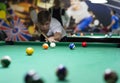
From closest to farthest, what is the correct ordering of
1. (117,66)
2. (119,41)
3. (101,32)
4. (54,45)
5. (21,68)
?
(21,68) < (117,66) < (54,45) < (119,41) < (101,32)

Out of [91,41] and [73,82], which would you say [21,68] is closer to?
[73,82]

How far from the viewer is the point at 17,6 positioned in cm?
725

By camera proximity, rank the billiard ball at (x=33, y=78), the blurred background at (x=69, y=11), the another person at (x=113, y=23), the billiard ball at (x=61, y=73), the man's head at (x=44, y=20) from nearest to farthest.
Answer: the billiard ball at (x=33, y=78) → the billiard ball at (x=61, y=73) → the blurred background at (x=69, y=11) → the man's head at (x=44, y=20) → the another person at (x=113, y=23)

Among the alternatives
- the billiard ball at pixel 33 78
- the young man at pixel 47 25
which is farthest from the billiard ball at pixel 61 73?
the young man at pixel 47 25

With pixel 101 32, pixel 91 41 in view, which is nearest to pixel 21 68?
pixel 91 41

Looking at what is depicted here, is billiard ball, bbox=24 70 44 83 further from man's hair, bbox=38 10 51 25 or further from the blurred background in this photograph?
man's hair, bbox=38 10 51 25

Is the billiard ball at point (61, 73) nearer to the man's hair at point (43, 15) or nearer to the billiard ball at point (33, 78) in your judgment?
the billiard ball at point (33, 78)

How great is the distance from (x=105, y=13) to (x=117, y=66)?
6820mm

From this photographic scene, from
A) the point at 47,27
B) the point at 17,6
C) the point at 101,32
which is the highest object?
the point at 17,6

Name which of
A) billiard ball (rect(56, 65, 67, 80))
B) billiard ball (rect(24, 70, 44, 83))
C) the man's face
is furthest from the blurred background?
billiard ball (rect(24, 70, 44, 83))

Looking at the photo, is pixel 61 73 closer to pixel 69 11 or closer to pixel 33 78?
pixel 33 78

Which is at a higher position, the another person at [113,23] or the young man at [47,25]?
the young man at [47,25]

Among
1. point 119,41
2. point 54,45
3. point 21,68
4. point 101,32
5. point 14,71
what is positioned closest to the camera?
point 14,71

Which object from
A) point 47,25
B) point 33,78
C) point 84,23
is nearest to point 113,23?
point 84,23
